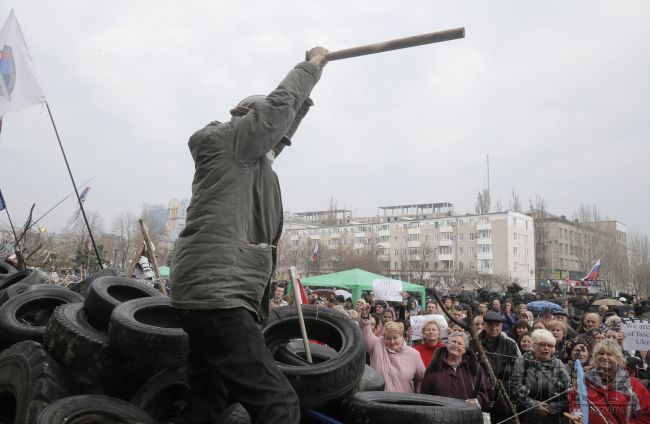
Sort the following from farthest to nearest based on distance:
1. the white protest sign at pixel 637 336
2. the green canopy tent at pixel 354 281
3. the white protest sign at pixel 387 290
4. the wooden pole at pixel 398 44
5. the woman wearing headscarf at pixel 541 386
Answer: the green canopy tent at pixel 354 281
the white protest sign at pixel 387 290
the white protest sign at pixel 637 336
the woman wearing headscarf at pixel 541 386
the wooden pole at pixel 398 44

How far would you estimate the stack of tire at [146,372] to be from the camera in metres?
3.52

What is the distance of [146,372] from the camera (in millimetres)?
4094

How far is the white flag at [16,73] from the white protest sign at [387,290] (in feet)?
30.0

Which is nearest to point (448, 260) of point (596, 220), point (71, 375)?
point (596, 220)

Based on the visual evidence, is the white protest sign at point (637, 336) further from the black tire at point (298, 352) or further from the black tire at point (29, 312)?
the black tire at point (29, 312)

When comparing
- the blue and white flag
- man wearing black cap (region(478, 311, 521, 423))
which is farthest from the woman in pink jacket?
the blue and white flag

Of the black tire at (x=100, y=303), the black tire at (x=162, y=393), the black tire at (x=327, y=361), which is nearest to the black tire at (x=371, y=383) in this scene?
the black tire at (x=327, y=361)

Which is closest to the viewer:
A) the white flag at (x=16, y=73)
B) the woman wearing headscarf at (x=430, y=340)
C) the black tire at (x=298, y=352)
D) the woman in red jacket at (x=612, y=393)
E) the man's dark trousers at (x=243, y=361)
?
the man's dark trousers at (x=243, y=361)

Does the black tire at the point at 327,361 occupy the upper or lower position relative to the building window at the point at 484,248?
lower

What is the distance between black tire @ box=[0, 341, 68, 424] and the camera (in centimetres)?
372

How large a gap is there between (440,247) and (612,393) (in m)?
91.5

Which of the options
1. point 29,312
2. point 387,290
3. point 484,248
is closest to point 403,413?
point 29,312

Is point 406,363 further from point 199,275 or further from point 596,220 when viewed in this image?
point 596,220

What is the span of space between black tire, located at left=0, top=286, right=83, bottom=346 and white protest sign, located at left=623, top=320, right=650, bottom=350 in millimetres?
6994
